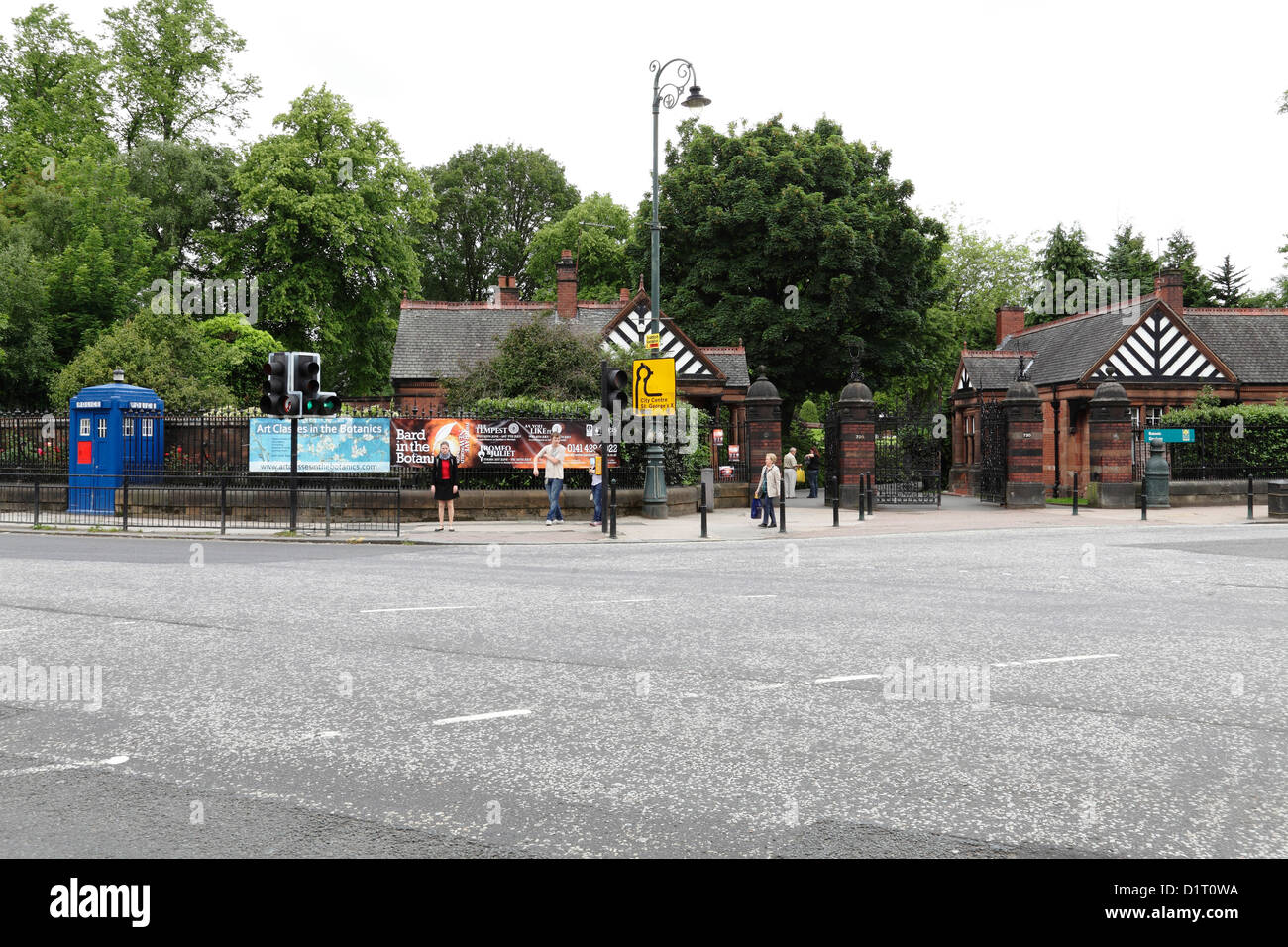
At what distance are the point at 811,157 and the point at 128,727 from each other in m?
43.8

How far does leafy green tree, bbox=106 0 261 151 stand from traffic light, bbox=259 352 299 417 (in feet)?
113

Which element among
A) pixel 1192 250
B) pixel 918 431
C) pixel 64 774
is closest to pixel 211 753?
pixel 64 774

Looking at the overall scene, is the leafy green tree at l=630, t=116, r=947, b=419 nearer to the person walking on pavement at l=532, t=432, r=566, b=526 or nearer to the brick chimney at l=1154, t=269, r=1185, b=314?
the brick chimney at l=1154, t=269, r=1185, b=314

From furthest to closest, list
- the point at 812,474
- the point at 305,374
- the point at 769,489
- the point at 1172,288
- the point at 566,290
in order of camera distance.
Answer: the point at 566,290, the point at 1172,288, the point at 812,474, the point at 769,489, the point at 305,374

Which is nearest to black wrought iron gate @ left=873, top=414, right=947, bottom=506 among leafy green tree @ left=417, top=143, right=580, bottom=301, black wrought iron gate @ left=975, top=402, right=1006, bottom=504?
black wrought iron gate @ left=975, top=402, right=1006, bottom=504

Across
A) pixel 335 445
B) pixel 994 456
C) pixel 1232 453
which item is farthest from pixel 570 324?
pixel 1232 453

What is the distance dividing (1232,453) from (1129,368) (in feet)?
25.9

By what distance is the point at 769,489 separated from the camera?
22297mm

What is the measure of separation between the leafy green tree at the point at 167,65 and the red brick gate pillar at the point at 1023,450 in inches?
1555

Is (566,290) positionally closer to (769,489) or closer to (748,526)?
(769,489)

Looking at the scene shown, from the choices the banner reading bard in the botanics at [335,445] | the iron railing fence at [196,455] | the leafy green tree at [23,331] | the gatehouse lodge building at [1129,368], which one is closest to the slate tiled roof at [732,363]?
the gatehouse lodge building at [1129,368]

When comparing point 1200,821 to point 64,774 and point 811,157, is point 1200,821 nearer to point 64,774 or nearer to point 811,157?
point 64,774

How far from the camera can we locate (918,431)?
29.4 meters

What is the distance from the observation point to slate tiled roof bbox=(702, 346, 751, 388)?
4312cm
